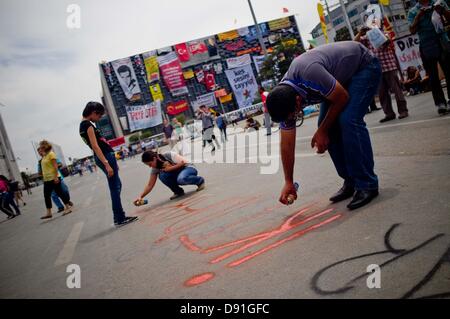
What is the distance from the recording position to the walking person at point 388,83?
7520 millimetres

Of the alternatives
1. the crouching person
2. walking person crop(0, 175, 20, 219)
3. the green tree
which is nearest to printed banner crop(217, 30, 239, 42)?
the green tree

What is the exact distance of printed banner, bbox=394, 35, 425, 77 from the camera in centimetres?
1197

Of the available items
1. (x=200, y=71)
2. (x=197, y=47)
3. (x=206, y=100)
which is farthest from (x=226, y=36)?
(x=206, y=100)

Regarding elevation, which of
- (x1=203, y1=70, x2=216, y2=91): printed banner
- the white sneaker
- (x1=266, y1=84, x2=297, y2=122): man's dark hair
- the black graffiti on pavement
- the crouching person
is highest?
(x1=203, y1=70, x2=216, y2=91): printed banner

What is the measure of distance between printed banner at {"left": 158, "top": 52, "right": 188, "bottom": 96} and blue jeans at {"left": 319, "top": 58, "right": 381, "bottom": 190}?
2776 inches

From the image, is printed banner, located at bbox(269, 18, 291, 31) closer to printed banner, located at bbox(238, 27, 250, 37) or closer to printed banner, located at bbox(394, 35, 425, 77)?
printed banner, located at bbox(238, 27, 250, 37)

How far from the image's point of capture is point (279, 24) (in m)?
82.4

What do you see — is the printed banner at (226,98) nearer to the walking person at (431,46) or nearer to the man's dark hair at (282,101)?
the walking person at (431,46)

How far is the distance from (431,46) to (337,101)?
434cm

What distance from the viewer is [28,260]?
16.3ft

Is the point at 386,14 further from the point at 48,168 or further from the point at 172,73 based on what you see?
the point at 48,168

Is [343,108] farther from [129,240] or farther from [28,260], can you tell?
[28,260]

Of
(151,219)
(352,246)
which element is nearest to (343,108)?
(352,246)

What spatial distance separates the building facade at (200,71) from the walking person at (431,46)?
66.8m
